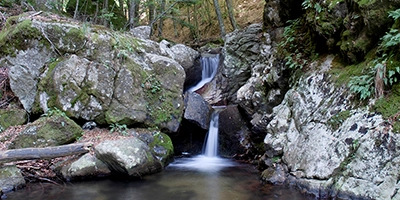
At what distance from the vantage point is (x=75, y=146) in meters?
6.35

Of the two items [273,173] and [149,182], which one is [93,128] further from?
[273,173]

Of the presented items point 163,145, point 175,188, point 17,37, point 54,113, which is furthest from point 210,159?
point 17,37

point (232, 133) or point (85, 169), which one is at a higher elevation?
point (232, 133)

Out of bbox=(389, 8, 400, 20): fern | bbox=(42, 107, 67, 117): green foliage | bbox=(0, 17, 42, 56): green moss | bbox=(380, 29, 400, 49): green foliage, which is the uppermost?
bbox=(0, 17, 42, 56): green moss

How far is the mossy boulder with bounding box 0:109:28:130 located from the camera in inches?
275

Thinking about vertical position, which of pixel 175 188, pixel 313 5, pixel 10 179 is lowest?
pixel 175 188

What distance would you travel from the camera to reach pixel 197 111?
8.82 m

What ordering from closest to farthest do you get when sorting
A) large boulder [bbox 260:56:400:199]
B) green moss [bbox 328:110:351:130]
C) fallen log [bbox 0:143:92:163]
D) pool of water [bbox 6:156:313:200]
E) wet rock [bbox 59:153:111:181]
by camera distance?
large boulder [bbox 260:56:400:199], green moss [bbox 328:110:351:130], pool of water [bbox 6:156:313:200], fallen log [bbox 0:143:92:163], wet rock [bbox 59:153:111:181]

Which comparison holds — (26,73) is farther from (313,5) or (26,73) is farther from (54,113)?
(313,5)

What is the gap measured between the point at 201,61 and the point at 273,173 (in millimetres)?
7408

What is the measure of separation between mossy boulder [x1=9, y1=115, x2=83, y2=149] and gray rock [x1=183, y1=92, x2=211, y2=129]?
3167 mm

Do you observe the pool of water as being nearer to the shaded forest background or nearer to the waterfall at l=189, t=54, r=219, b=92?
the waterfall at l=189, t=54, r=219, b=92

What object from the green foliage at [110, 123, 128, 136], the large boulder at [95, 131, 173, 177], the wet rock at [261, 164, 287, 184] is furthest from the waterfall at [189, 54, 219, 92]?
the wet rock at [261, 164, 287, 184]

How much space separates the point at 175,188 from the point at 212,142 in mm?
3271
